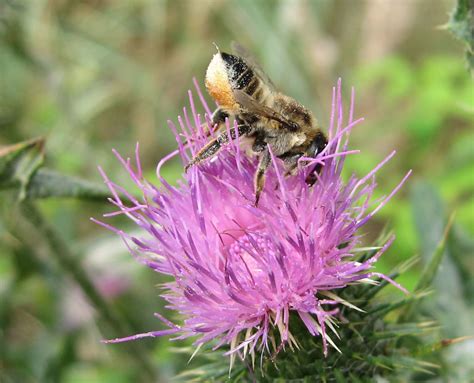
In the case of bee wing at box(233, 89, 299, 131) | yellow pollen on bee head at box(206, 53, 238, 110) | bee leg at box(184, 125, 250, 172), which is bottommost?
bee leg at box(184, 125, 250, 172)

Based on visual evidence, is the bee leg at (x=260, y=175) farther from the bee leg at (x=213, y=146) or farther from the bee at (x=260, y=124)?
the bee leg at (x=213, y=146)

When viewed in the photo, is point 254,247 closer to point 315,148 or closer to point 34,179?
point 315,148

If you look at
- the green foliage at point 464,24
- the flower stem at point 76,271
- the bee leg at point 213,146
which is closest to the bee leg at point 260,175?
the bee leg at point 213,146

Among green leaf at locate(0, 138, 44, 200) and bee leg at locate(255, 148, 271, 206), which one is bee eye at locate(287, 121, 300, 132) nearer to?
bee leg at locate(255, 148, 271, 206)

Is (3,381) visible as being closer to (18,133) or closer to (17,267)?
(17,267)

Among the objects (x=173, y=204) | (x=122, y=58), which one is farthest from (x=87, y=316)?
(x=173, y=204)

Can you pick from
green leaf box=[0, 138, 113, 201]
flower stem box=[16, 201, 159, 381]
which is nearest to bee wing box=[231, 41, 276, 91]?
green leaf box=[0, 138, 113, 201]

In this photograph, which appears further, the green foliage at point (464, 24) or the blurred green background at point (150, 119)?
the blurred green background at point (150, 119)
